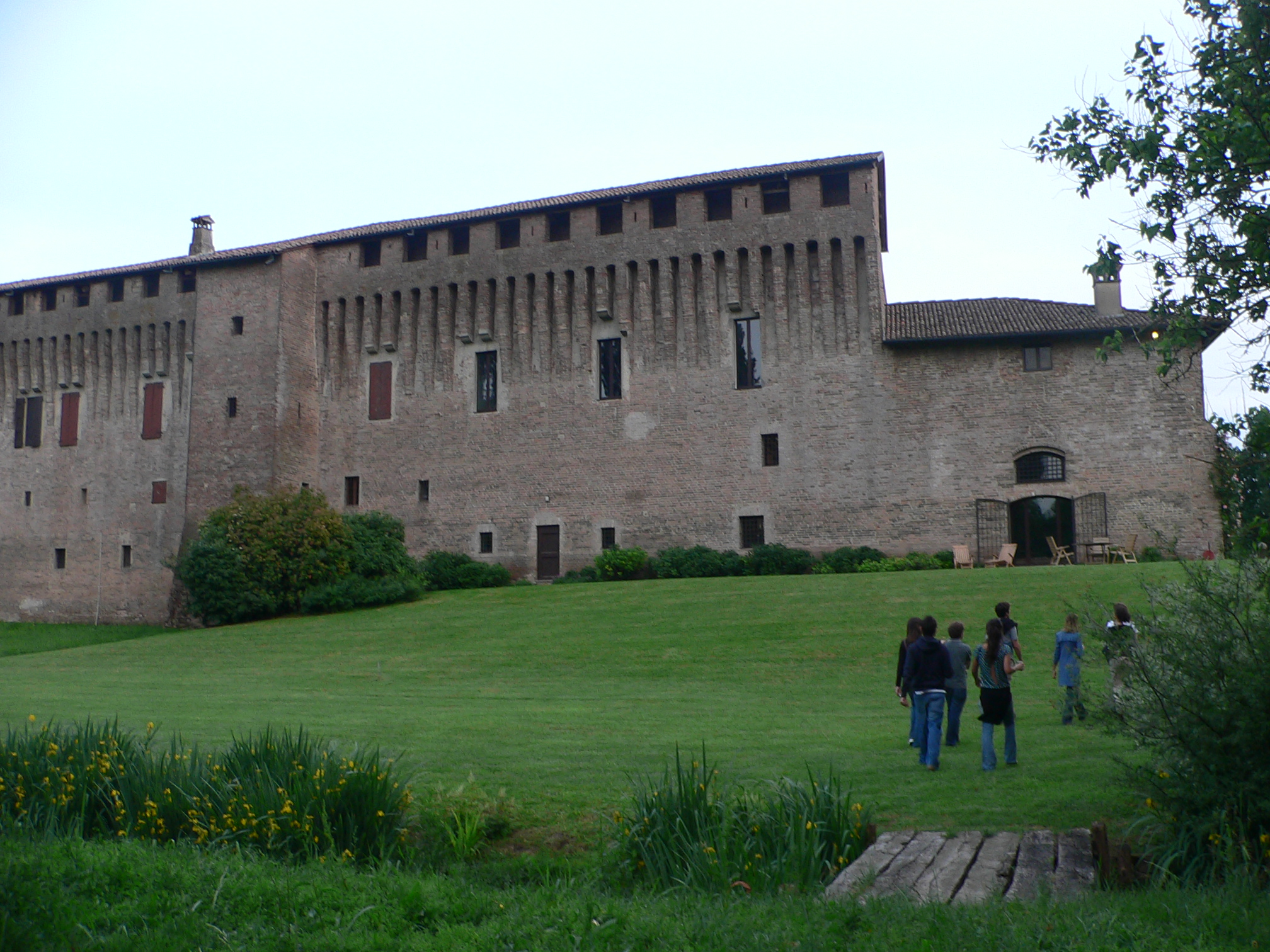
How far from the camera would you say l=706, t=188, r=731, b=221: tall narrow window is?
3309cm

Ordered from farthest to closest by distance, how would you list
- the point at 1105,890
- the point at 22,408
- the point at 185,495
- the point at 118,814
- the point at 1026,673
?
the point at 22,408
the point at 185,495
the point at 1026,673
the point at 118,814
the point at 1105,890

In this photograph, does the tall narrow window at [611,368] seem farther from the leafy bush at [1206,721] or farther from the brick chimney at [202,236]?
the leafy bush at [1206,721]

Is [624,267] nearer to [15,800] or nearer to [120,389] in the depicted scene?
[120,389]

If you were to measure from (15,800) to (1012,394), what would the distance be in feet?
90.8

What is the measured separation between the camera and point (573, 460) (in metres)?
34.1

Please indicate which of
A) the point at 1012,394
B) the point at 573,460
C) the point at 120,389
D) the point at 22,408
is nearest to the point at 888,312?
the point at 1012,394

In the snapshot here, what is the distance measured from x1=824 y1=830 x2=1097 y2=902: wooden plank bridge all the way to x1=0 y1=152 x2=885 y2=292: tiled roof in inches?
1084

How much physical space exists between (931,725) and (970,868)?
340 cm

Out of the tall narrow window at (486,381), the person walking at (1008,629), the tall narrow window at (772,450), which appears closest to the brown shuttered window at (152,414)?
the tall narrow window at (486,381)

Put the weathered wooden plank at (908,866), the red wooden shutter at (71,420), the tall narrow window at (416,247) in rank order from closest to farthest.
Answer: the weathered wooden plank at (908,866) < the tall narrow window at (416,247) < the red wooden shutter at (71,420)

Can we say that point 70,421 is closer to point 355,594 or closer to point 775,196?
point 355,594

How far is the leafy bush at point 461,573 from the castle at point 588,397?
89cm

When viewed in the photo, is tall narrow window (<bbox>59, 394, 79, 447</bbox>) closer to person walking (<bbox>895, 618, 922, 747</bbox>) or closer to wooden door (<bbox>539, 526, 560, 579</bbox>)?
wooden door (<bbox>539, 526, 560, 579</bbox>)

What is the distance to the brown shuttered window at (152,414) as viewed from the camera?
38.3m
